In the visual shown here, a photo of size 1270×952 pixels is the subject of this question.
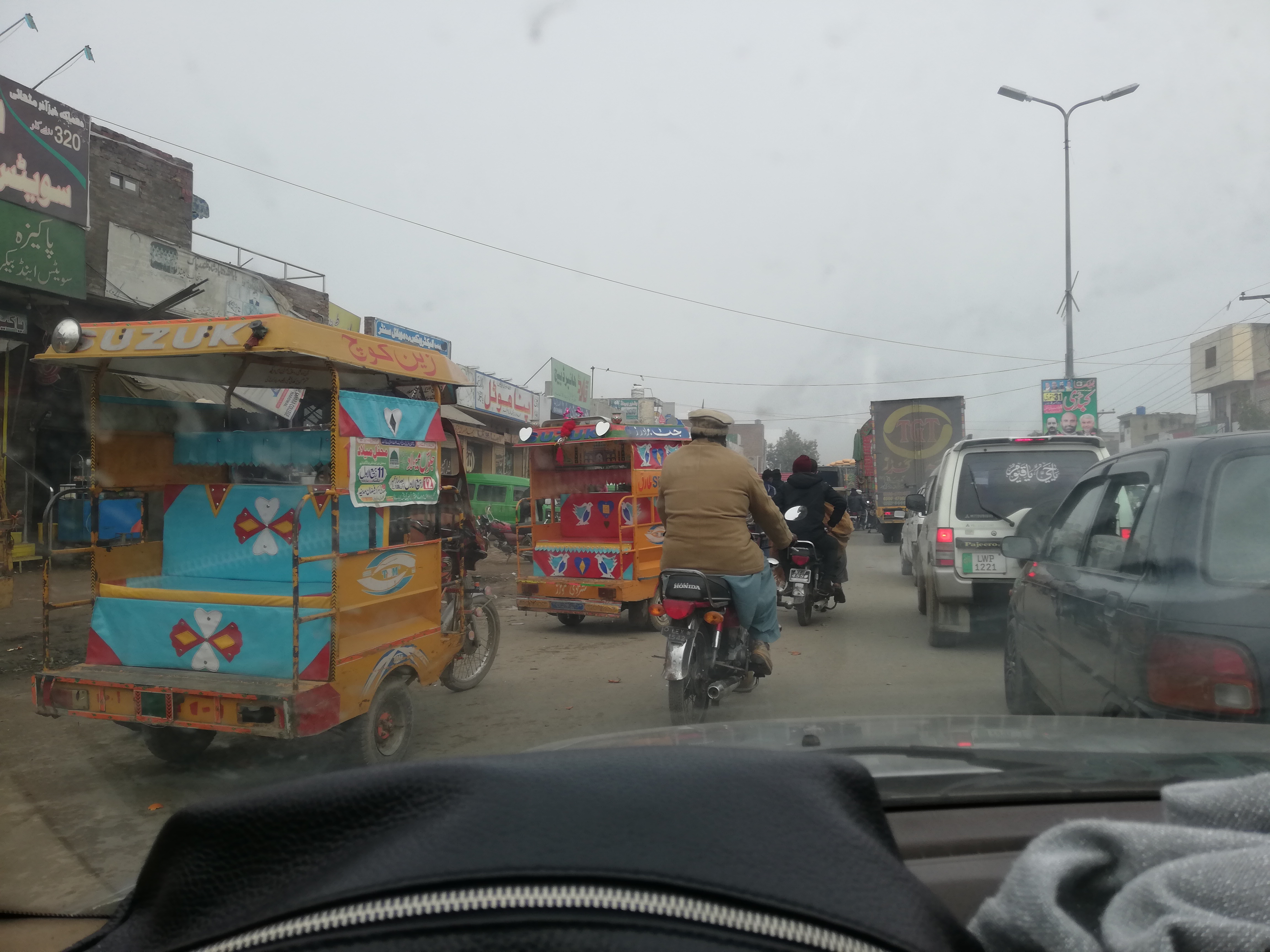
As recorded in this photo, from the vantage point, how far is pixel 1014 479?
8.23 meters

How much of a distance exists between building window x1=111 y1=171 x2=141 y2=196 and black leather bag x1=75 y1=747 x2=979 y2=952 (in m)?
17.4

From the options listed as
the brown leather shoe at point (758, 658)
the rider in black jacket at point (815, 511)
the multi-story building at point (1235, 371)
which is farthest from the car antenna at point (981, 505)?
the multi-story building at point (1235, 371)

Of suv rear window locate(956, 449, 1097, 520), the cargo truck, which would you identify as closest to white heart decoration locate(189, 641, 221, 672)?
suv rear window locate(956, 449, 1097, 520)

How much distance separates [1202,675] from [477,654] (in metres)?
5.27

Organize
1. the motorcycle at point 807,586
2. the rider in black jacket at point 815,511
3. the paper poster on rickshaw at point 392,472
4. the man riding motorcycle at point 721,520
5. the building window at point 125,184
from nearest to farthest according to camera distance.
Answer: the paper poster on rickshaw at point 392,472 < the man riding motorcycle at point 721,520 < the motorcycle at point 807,586 < the rider in black jacket at point 815,511 < the building window at point 125,184

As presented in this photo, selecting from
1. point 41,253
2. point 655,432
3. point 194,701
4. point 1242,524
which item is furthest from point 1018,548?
point 41,253

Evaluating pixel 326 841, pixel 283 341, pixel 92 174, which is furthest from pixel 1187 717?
pixel 92 174

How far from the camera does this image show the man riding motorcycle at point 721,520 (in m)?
5.37

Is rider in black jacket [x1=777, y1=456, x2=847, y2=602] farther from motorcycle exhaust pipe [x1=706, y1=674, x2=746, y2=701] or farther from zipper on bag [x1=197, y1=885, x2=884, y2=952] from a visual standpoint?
zipper on bag [x1=197, y1=885, x2=884, y2=952]

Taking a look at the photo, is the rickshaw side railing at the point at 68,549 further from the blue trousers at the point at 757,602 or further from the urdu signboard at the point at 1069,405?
the urdu signboard at the point at 1069,405

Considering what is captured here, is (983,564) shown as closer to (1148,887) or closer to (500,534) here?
(1148,887)

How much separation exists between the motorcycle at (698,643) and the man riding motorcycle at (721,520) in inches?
4.1

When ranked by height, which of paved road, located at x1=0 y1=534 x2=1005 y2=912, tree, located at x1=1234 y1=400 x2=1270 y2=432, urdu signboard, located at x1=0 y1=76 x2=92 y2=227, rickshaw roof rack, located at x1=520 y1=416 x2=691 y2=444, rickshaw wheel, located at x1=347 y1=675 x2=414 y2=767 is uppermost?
urdu signboard, located at x1=0 y1=76 x2=92 y2=227

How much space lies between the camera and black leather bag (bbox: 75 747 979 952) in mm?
754
